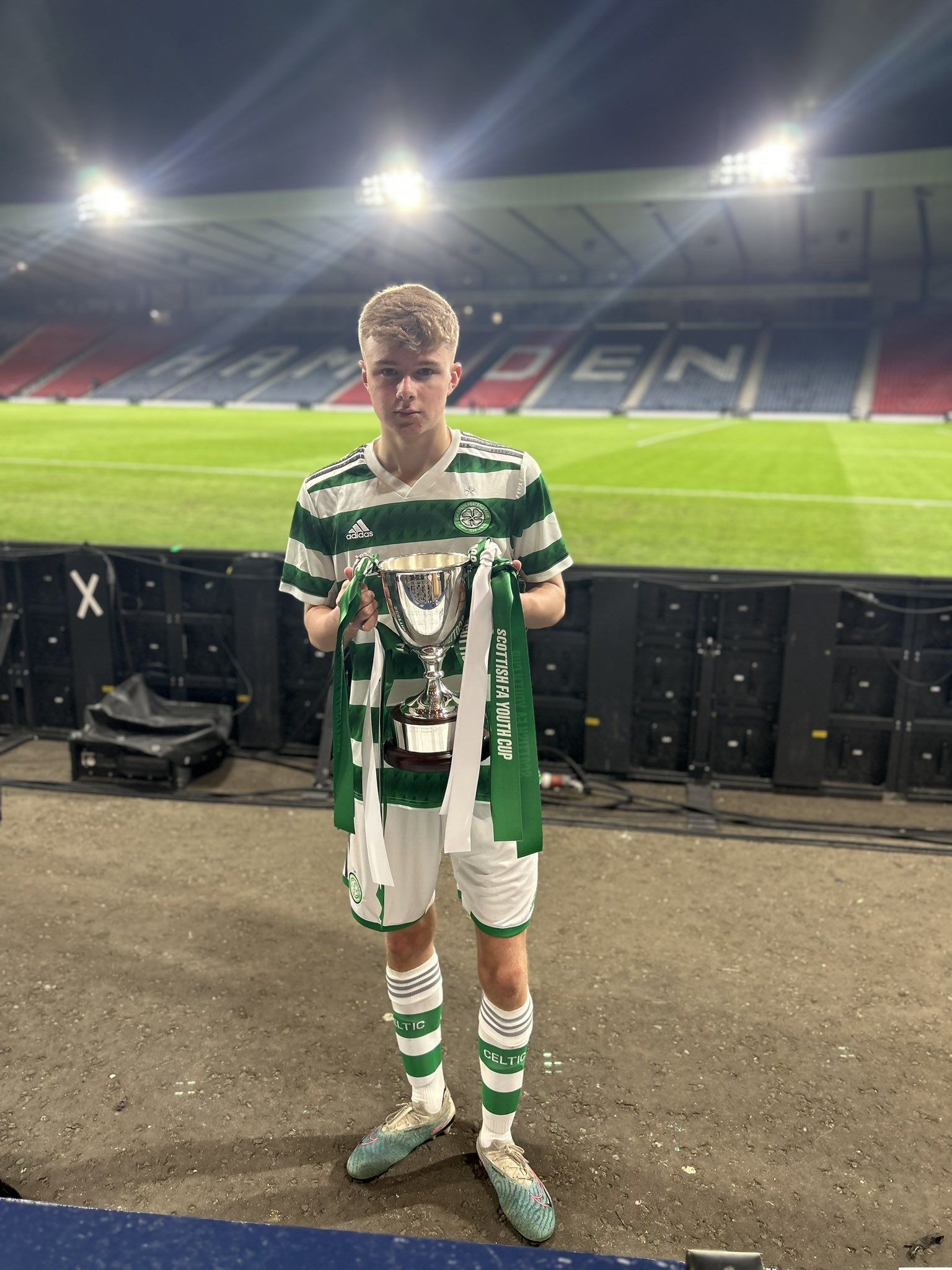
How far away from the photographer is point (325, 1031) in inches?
123

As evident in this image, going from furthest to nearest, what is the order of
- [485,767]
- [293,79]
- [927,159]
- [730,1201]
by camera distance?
[927,159]
[293,79]
[730,1201]
[485,767]

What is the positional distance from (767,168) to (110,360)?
3050cm

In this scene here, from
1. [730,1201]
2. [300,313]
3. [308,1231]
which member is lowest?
[730,1201]

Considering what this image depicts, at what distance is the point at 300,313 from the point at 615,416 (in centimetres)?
2052

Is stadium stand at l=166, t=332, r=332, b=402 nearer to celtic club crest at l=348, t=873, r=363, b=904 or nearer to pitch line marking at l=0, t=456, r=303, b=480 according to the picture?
pitch line marking at l=0, t=456, r=303, b=480

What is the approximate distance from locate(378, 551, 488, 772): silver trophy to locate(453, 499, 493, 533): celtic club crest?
0.08 metres

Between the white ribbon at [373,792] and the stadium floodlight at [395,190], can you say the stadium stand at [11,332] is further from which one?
the white ribbon at [373,792]

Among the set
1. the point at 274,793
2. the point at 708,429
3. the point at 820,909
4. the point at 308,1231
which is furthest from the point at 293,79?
the point at 308,1231

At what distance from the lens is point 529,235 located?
34688 mm

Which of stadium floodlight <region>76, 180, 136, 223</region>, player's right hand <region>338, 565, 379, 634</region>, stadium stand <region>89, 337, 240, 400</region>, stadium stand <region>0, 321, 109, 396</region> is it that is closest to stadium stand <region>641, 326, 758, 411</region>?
stadium floodlight <region>76, 180, 136, 223</region>

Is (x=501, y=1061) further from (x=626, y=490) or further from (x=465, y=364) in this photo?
(x=465, y=364)

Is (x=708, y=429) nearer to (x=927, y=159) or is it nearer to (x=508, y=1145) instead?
(x=927, y=159)

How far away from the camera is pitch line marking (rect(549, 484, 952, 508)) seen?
12.8 m

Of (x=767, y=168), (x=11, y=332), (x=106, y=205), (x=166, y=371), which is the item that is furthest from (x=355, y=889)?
(x=11, y=332)
